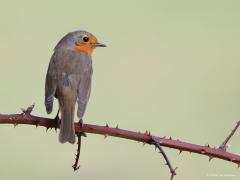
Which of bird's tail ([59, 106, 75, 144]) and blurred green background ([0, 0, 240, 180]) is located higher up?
bird's tail ([59, 106, 75, 144])

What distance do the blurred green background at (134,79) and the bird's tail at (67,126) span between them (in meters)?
2.89

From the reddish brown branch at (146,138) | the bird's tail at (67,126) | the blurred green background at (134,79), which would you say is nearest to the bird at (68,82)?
the bird's tail at (67,126)

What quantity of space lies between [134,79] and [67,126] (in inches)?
334

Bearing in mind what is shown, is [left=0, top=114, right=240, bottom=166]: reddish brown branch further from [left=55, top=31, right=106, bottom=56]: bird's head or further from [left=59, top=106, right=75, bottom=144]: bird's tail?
[left=55, top=31, right=106, bottom=56]: bird's head

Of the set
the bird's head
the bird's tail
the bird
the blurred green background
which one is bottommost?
the blurred green background

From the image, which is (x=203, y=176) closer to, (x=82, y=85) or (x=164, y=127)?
(x=164, y=127)

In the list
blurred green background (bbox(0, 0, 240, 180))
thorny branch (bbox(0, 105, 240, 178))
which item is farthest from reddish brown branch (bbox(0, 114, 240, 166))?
blurred green background (bbox(0, 0, 240, 180))

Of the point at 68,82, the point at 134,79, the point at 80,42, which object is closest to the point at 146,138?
the point at 68,82

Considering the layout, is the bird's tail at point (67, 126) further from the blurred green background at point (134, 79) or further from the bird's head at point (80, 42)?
the blurred green background at point (134, 79)

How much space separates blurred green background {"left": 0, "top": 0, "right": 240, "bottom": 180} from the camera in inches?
402

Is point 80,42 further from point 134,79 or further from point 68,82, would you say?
point 134,79

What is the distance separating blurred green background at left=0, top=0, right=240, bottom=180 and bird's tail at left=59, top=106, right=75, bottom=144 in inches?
114

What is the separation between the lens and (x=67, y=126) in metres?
5.12

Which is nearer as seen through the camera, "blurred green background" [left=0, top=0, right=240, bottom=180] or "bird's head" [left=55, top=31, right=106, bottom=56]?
"bird's head" [left=55, top=31, right=106, bottom=56]
